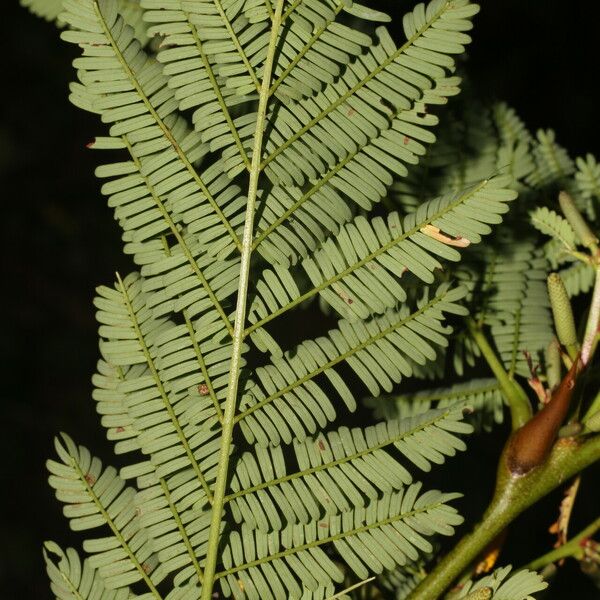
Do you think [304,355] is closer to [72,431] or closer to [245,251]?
[245,251]

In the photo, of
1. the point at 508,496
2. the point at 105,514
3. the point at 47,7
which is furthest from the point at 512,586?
the point at 47,7

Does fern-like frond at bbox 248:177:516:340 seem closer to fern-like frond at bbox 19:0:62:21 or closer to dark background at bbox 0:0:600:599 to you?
fern-like frond at bbox 19:0:62:21

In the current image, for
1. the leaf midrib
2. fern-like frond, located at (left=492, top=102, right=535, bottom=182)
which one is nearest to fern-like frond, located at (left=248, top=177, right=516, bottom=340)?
the leaf midrib

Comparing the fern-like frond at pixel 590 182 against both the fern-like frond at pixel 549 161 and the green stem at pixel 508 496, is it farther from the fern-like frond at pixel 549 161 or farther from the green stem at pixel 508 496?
the green stem at pixel 508 496

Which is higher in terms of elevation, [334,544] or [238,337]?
[238,337]

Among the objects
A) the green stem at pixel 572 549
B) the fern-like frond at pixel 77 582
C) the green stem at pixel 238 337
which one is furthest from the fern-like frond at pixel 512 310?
the fern-like frond at pixel 77 582

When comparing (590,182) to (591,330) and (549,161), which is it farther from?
(591,330)
